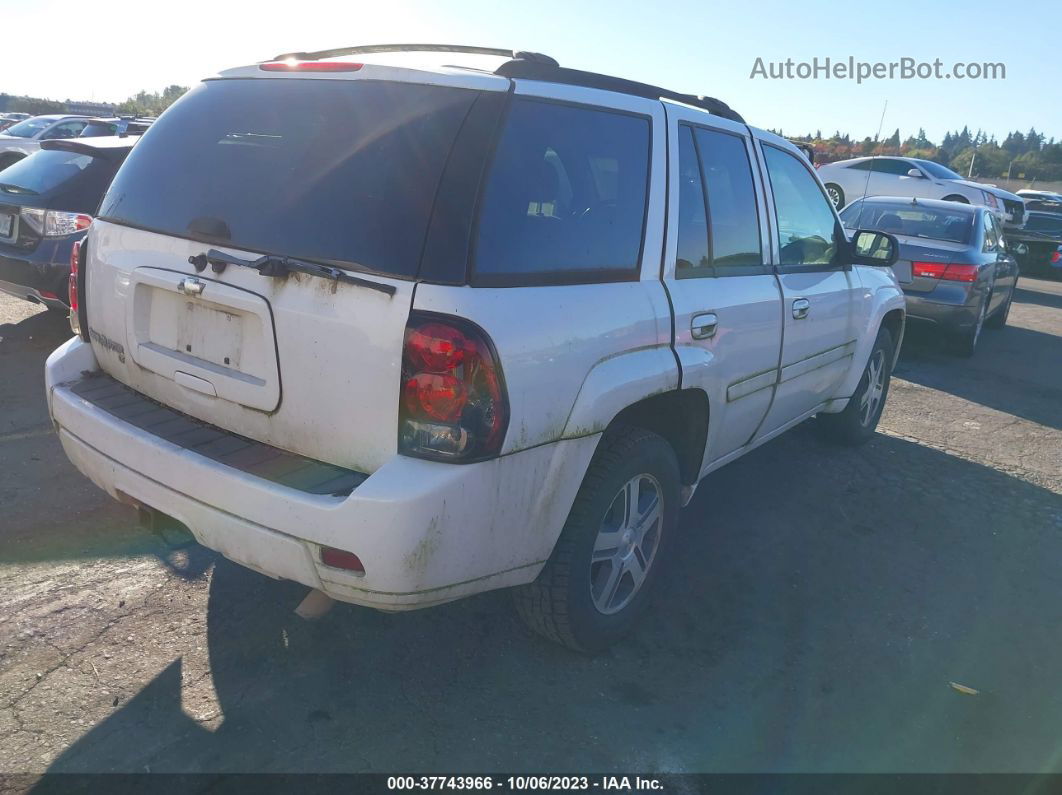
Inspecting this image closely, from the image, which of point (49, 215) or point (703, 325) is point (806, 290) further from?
point (49, 215)

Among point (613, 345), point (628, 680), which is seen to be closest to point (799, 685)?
point (628, 680)

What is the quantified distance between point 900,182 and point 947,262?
12113mm

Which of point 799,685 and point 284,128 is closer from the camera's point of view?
point 284,128

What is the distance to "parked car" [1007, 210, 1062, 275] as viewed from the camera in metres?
19.7

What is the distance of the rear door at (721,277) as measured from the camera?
10.8ft

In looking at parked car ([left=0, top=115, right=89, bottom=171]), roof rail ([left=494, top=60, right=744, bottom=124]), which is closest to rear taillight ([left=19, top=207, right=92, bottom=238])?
roof rail ([left=494, top=60, right=744, bottom=124])

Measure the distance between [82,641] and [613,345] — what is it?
2.14 meters

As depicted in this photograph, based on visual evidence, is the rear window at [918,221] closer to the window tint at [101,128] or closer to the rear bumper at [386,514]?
the rear bumper at [386,514]

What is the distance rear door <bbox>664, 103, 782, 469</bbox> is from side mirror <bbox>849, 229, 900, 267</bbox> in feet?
4.19

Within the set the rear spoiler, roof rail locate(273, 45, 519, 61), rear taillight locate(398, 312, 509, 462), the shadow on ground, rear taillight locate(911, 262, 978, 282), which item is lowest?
the shadow on ground

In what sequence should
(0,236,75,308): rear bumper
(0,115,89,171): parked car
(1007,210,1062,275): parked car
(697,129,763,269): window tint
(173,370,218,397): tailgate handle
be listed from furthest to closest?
(1007,210,1062,275): parked car → (0,115,89,171): parked car → (0,236,75,308): rear bumper → (697,129,763,269): window tint → (173,370,218,397): tailgate handle

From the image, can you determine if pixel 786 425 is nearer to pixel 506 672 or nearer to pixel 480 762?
pixel 506 672

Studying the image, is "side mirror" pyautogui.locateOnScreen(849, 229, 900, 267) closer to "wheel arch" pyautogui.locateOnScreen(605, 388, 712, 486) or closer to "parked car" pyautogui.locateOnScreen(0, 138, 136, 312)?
"wheel arch" pyautogui.locateOnScreen(605, 388, 712, 486)

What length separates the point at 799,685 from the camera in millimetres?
3168
